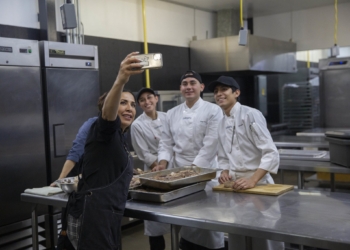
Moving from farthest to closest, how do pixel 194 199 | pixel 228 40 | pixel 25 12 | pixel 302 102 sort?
pixel 302 102 → pixel 228 40 → pixel 25 12 → pixel 194 199

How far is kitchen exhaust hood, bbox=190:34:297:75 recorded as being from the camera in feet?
19.1

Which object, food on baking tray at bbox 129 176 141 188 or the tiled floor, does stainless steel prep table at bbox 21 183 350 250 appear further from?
the tiled floor

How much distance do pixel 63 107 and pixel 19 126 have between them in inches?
18.8

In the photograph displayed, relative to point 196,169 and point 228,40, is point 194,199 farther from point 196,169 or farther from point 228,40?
point 228,40

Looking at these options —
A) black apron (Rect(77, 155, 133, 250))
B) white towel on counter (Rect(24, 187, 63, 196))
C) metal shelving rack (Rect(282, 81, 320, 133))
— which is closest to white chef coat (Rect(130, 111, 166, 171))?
white towel on counter (Rect(24, 187, 63, 196))

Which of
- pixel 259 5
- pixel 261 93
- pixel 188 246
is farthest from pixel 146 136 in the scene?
pixel 261 93

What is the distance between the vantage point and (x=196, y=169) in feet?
9.48

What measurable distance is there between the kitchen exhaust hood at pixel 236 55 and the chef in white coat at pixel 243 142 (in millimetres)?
2926

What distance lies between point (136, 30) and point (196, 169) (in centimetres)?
301

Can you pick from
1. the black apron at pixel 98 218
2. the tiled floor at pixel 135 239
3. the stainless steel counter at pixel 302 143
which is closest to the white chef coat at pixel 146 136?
the tiled floor at pixel 135 239

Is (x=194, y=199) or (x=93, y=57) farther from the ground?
(x=93, y=57)

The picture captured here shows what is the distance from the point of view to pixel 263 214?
2154 millimetres

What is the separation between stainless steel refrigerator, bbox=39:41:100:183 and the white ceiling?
221cm

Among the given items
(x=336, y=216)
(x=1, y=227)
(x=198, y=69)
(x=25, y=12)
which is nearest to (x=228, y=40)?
(x=198, y=69)
